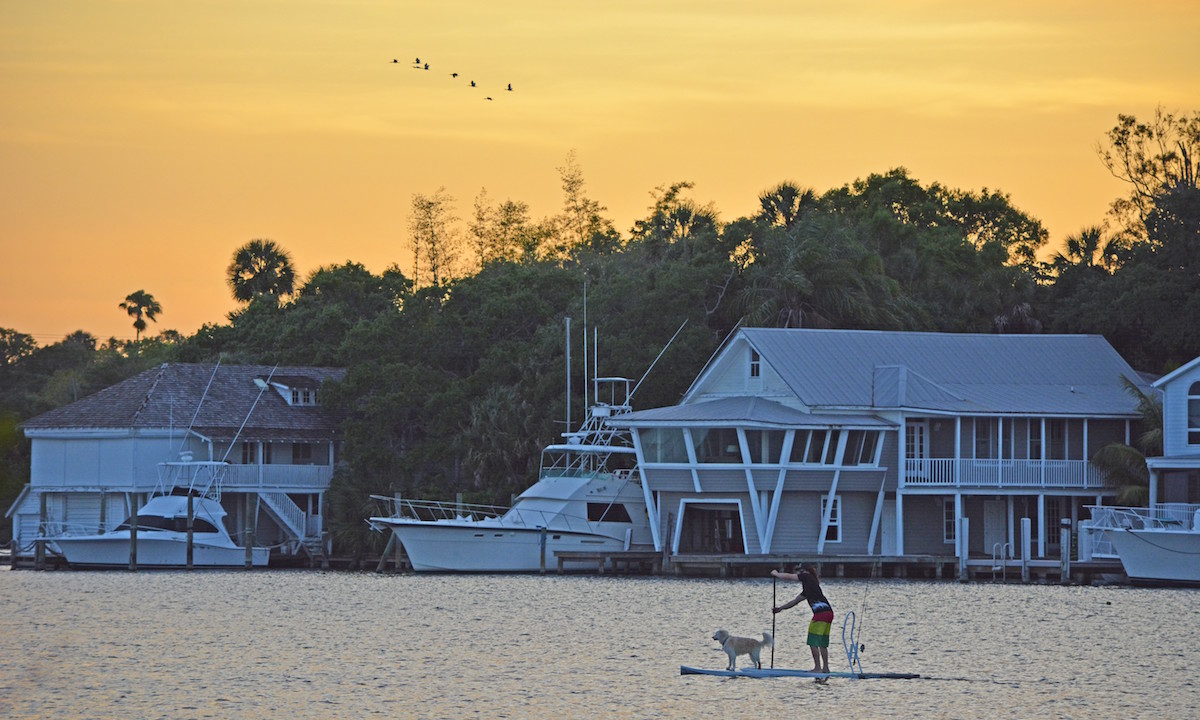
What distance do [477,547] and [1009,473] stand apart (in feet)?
52.1

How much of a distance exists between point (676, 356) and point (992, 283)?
16268 mm

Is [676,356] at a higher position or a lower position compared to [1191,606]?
higher

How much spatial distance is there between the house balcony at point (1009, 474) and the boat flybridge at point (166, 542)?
22.1 meters

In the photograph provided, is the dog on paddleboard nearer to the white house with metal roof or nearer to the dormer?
the white house with metal roof

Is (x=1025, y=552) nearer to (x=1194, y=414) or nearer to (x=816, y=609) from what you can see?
(x=1194, y=414)

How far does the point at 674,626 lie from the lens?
121 ft

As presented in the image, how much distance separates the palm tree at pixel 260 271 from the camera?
95.2 meters

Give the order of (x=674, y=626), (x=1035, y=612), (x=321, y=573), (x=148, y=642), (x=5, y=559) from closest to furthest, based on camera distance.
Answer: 1. (x=148, y=642)
2. (x=674, y=626)
3. (x=1035, y=612)
4. (x=321, y=573)
5. (x=5, y=559)

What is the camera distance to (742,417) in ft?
178

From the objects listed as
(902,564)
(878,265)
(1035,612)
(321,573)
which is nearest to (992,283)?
(878,265)

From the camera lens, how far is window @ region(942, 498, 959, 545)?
56.6 meters

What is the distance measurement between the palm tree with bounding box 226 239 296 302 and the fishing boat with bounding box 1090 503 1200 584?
5527cm

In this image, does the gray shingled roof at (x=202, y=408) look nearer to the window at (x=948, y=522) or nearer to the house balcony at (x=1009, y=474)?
the window at (x=948, y=522)

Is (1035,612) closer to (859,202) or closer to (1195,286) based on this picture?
(1195,286)
